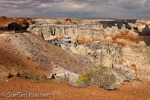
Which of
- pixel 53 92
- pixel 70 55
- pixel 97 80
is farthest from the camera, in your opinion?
pixel 70 55

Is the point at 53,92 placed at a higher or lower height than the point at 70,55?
higher

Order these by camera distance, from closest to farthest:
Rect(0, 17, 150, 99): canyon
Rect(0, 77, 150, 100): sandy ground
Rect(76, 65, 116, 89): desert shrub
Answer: Rect(0, 77, 150, 100): sandy ground, Rect(76, 65, 116, 89): desert shrub, Rect(0, 17, 150, 99): canyon

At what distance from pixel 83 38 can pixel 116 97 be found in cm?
1937

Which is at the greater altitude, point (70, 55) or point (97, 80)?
point (97, 80)

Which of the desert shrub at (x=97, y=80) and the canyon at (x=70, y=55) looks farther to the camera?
the canyon at (x=70, y=55)

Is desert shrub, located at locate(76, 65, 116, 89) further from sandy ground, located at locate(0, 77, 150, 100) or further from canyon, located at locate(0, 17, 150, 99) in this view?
sandy ground, located at locate(0, 77, 150, 100)

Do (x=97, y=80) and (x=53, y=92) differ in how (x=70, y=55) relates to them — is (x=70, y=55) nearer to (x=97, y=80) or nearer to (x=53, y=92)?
(x=97, y=80)

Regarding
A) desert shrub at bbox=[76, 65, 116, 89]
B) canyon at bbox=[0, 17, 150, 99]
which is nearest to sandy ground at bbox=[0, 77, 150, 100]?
canyon at bbox=[0, 17, 150, 99]

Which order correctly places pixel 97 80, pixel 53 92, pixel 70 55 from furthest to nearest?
pixel 70 55
pixel 97 80
pixel 53 92

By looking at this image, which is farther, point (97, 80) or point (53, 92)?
point (97, 80)

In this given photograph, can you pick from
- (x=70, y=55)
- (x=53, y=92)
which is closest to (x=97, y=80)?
(x=53, y=92)

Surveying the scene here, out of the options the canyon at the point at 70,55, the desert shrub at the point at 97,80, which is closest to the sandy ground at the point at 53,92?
the canyon at the point at 70,55

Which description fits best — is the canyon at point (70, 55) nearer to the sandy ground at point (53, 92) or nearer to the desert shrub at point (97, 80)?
the desert shrub at point (97, 80)

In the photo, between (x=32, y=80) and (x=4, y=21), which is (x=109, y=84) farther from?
(x=4, y=21)
